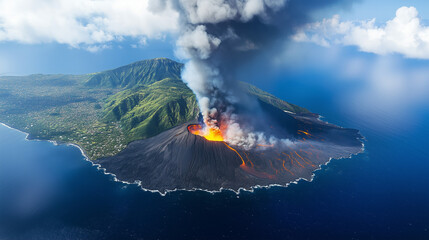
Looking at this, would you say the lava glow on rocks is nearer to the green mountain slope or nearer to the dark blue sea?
the dark blue sea

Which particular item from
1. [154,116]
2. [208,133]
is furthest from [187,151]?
[154,116]

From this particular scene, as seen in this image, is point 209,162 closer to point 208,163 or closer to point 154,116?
point 208,163

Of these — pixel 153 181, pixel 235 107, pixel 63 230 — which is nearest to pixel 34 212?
pixel 63 230

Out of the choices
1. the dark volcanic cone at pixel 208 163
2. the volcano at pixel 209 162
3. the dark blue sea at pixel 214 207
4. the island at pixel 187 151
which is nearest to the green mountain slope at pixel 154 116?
the island at pixel 187 151

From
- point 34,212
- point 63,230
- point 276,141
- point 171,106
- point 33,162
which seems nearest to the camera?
point 63,230

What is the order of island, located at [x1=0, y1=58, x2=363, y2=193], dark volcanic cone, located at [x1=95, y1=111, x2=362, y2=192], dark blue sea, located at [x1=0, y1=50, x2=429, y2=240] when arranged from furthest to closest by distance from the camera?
island, located at [x1=0, y1=58, x2=363, y2=193] → dark volcanic cone, located at [x1=95, y1=111, x2=362, y2=192] → dark blue sea, located at [x1=0, y1=50, x2=429, y2=240]

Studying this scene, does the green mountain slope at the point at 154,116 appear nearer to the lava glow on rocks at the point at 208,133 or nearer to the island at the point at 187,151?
the island at the point at 187,151

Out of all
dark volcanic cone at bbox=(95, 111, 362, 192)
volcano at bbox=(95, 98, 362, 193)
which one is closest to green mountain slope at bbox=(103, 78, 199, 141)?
volcano at bbox=(95, 98, 362, 193)

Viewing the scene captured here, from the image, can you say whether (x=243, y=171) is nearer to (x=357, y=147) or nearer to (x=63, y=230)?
(x=63, y=230)
